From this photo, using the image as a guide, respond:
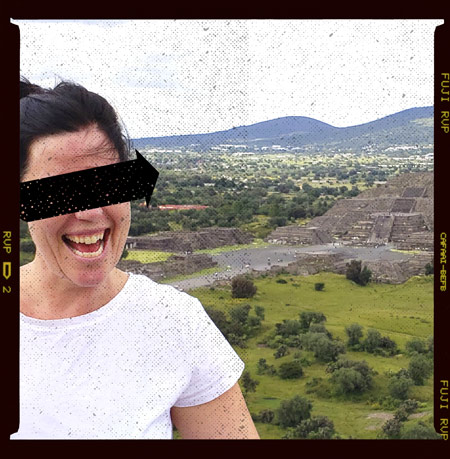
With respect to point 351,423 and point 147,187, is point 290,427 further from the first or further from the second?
point 147,187

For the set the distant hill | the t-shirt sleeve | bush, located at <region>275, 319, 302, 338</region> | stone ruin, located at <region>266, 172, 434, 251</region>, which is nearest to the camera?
the t-shirt sleeve

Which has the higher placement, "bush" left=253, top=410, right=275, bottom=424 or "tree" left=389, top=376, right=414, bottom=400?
"tree" left=389, top=376, right=414, bottom=400

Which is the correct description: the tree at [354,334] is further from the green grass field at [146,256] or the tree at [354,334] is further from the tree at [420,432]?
the green grass field at [146,256]

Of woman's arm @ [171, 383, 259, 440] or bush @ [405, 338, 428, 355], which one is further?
bush @ [405, 338, 428, 355]

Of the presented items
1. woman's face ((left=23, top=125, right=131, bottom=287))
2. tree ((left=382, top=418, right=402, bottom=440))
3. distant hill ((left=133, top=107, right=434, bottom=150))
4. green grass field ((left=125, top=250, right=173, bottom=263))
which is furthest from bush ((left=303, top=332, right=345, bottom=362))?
woman's face ((left=23, top=125, right=131, bottom=287))

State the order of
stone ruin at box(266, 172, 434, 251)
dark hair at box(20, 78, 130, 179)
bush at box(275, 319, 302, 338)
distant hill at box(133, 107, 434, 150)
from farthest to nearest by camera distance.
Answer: bush at box(275, 319, 302, 338), stone ruin at box(266, 172, 434, 251), distant hill at box(133, 107, 434, 150), dark hair at box(20, 78, 130, 179)

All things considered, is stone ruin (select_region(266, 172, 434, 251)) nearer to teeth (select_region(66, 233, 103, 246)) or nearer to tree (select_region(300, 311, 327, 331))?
tree (select_region(300, 311, 327, 331))

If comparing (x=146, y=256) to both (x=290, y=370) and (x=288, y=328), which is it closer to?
(x=288, y=328)
